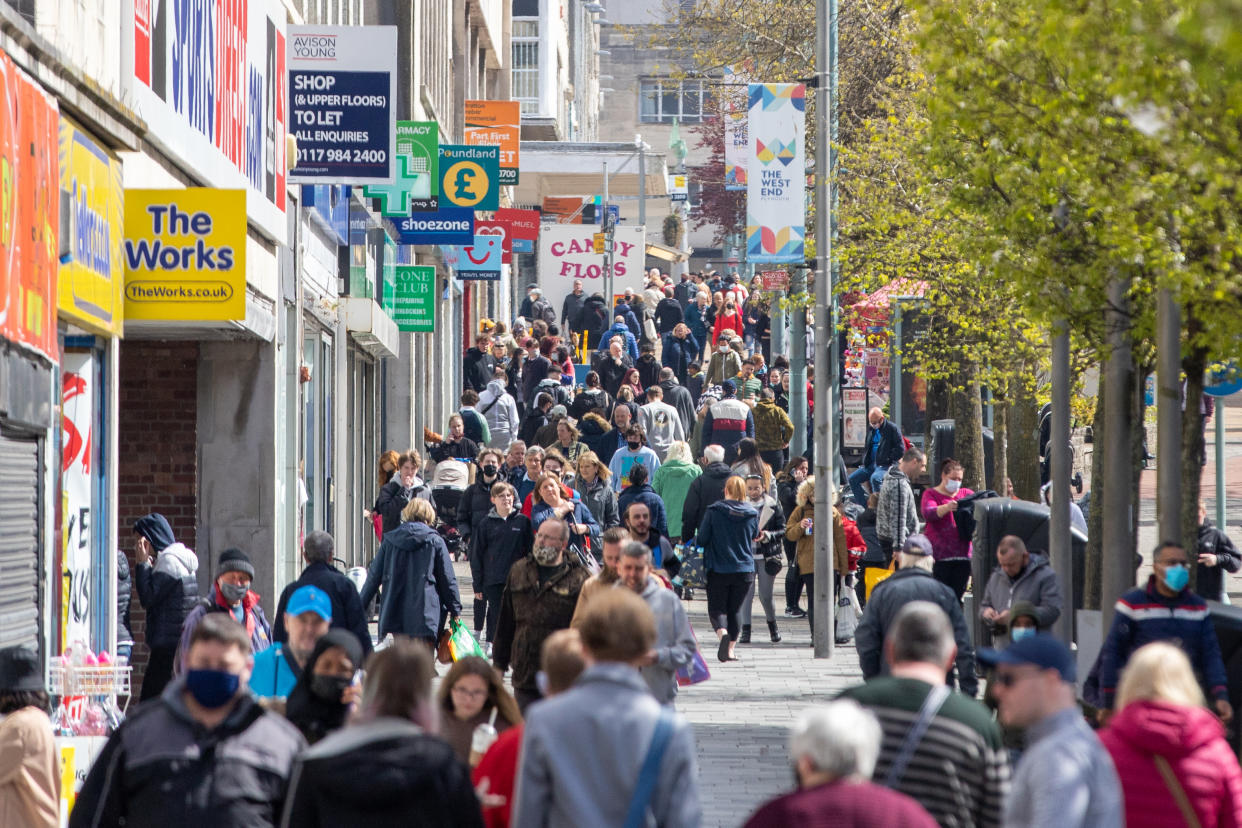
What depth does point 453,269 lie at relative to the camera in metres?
35.3

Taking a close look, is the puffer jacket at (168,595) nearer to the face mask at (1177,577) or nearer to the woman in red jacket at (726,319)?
the face mask at (1177,577)

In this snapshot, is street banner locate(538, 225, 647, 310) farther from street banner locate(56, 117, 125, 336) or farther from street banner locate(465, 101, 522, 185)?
street banner locate(56, 117, 125, 336)

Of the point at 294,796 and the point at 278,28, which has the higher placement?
the point at 278,28

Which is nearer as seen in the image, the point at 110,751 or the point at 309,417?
the point at 110,751

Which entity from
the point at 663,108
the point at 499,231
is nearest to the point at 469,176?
the point at 499,231

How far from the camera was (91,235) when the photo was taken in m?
11.5

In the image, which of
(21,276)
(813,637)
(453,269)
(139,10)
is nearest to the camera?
(21,276)

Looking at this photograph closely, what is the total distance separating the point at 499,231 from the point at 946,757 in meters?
30.7

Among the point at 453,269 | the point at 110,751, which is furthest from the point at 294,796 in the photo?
the point at 453,269

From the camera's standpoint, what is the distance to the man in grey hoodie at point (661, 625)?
31.4 feet

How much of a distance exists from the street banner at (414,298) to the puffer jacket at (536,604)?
657 inches

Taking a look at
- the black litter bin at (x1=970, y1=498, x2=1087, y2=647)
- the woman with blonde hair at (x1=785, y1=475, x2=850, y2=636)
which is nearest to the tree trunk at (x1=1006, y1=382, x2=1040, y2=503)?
the woman with blonde hair at (x1=785, y1=475, x2=850, y2=636)

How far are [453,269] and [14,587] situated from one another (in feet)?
82.8

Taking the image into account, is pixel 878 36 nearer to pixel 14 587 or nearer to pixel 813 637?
pixel 813 637
